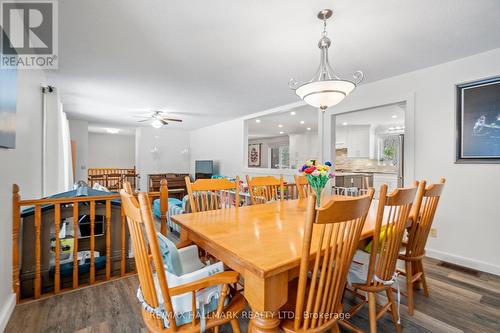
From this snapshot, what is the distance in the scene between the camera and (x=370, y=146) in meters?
7.64

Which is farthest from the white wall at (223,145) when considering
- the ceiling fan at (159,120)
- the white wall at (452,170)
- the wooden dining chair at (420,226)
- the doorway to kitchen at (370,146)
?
the wooden dining chair at (420,226)

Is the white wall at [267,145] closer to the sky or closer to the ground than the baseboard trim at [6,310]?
closer to the sky

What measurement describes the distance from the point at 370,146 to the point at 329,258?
761 centimetres

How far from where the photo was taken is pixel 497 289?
87.7 inches

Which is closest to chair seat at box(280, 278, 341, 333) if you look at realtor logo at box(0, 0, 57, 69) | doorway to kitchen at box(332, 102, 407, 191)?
realtor logo at box(0, 0, 57, 69)

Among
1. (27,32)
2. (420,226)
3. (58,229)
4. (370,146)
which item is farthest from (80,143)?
(370,146)

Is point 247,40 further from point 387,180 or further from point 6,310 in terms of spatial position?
point 387,180

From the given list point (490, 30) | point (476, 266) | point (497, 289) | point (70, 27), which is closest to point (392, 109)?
point (490, 30)

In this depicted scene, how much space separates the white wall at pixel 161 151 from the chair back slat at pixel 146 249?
793 cm

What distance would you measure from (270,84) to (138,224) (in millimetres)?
3317

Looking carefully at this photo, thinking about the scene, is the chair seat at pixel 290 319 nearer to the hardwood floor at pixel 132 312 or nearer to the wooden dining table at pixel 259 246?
the wooden dining table at pixel 259 246

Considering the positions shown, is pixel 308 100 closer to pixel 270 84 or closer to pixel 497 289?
pixel 270 84

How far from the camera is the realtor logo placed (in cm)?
166

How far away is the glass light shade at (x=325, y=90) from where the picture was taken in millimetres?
1934
